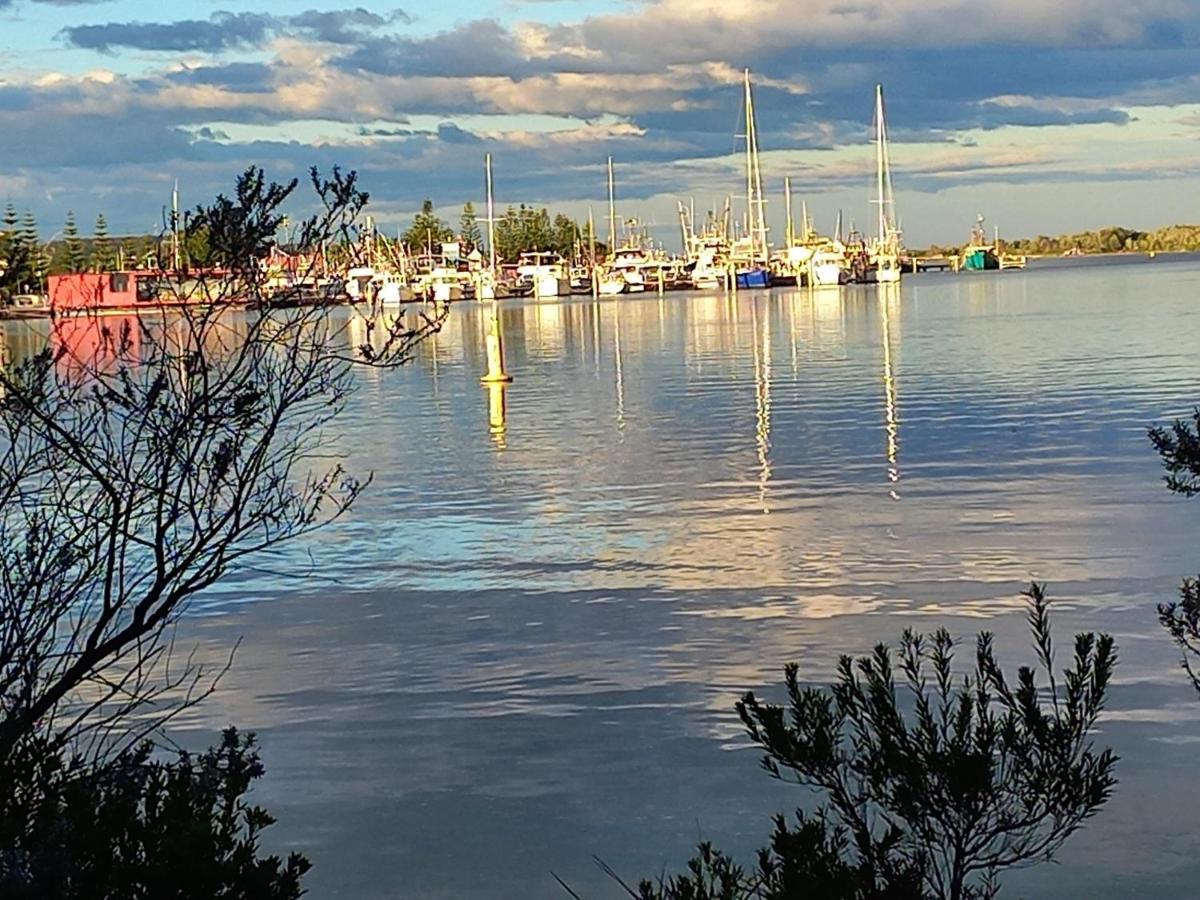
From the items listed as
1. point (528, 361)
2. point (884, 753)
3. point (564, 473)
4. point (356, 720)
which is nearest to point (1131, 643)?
point (356, 720)

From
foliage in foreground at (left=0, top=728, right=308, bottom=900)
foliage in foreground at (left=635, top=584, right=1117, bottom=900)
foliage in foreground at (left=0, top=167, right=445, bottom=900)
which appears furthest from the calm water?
foliage in foreground at (left=0, top=728, right=308, bottom=900)

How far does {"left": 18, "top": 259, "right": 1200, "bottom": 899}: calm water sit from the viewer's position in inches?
316

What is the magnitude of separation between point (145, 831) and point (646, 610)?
8.87m

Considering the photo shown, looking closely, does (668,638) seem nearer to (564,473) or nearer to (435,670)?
(435,670)

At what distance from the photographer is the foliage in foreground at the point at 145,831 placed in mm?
3943

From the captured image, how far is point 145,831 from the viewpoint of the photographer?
406 centimetres

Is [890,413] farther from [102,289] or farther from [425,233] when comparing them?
[425,233]

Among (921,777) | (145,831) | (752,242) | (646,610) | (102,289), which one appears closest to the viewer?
(145,831)

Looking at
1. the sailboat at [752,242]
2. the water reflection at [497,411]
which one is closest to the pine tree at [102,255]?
the water reflection at [497,411]

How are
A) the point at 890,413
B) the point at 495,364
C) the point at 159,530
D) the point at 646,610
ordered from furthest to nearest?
the point at 495,364, the point at 890,413, the point at 646,610, the point at 159,530

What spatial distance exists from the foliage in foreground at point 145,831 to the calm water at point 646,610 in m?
3.12

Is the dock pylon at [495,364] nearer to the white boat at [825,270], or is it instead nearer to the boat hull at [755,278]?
the white boat at [825,270]

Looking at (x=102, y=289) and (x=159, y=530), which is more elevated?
(x=102, y=289)

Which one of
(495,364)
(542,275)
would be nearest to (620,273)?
(542,275)
